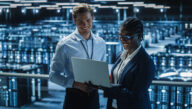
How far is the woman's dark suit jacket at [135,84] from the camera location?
4.40 ft

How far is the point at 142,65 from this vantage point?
1346mm

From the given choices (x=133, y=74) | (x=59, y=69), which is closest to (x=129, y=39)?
(x=133, y=74)

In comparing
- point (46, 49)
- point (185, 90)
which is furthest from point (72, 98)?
point (46, 49)

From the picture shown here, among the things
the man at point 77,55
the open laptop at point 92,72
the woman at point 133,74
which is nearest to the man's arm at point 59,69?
the man at point 77,55

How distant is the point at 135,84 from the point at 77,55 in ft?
1.67

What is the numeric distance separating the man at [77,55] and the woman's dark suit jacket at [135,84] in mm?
264

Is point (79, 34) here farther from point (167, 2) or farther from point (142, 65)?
point (167, 2)

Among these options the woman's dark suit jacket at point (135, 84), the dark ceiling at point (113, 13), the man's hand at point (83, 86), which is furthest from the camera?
the dark ceiling at point (113, 13)

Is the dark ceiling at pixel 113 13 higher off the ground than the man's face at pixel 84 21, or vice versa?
the dark ceiling at pixel 113 13

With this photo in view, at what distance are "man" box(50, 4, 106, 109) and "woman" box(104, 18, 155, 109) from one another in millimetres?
264

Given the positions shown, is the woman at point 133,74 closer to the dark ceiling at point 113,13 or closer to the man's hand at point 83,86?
the man's hand at point 83,86

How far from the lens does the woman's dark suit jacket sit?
4.40 ft

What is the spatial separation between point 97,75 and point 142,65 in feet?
0.91

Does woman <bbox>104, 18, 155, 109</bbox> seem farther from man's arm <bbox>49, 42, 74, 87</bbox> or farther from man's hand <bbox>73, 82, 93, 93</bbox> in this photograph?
man's arm <bbox>49, 42, 74, 87</bbox>
